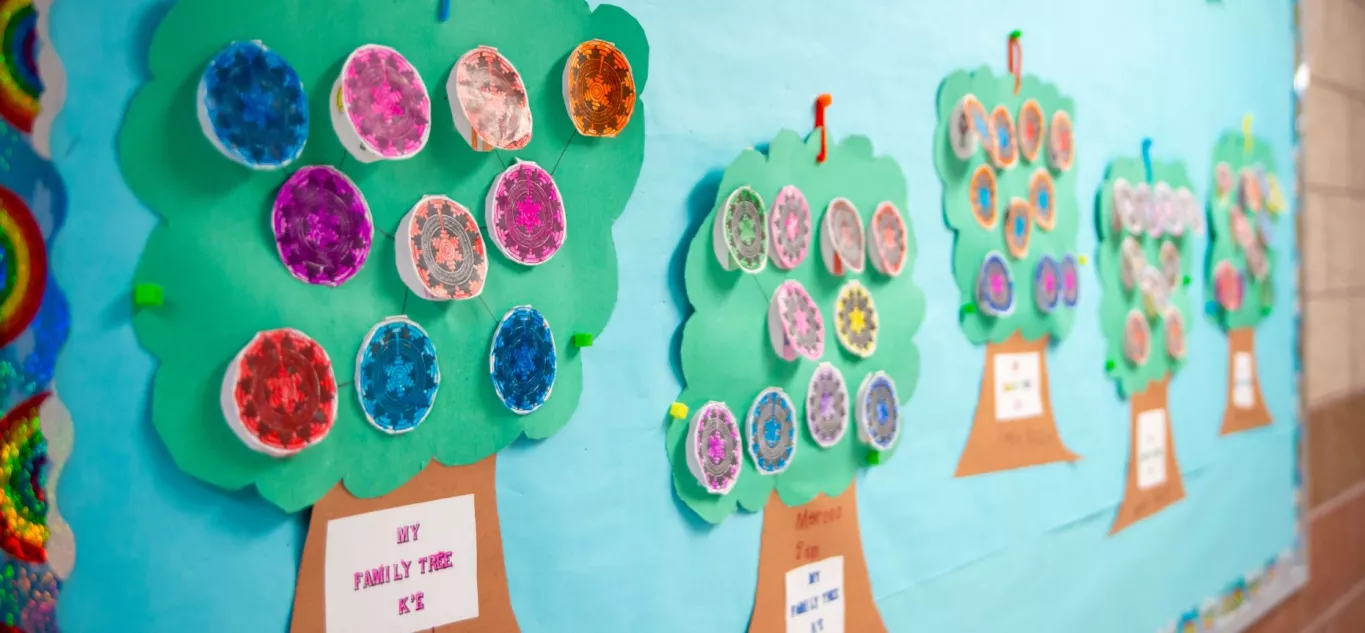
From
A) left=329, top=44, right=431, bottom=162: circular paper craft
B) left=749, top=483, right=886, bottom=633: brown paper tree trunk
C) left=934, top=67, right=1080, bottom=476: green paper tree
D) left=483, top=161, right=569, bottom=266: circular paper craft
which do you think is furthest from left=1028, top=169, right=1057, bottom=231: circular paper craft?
left=329, top=44, right=431, bottom=162: circular paper craft

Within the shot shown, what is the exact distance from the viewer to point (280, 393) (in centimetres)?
53

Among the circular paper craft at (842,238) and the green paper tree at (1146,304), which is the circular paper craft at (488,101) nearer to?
the circular paper craft at (842,238)

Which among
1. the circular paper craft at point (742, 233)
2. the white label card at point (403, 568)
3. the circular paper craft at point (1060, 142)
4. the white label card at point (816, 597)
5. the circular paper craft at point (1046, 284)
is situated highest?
the circular paper craft at point (1060, 142)

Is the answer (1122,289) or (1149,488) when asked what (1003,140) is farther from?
(1149,488)

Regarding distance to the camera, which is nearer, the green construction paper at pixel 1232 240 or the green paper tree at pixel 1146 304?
the green paper tree at pixel 1146 304

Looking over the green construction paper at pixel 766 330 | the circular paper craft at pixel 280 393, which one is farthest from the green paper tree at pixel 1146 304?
the circular paper craft at pixel 280 393

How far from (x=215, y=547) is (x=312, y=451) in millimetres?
76

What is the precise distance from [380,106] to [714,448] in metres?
0.39

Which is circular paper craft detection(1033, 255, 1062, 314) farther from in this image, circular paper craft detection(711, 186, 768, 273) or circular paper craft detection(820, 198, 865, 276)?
circular paper craft detection(711, 186, 768, 273)

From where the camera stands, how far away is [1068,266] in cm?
119

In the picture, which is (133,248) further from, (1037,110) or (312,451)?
(1037,110)

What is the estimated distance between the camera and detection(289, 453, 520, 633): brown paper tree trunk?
0.56 metres

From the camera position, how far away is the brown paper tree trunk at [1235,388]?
61.6 inches

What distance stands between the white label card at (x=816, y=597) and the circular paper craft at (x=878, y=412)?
0.42ft
